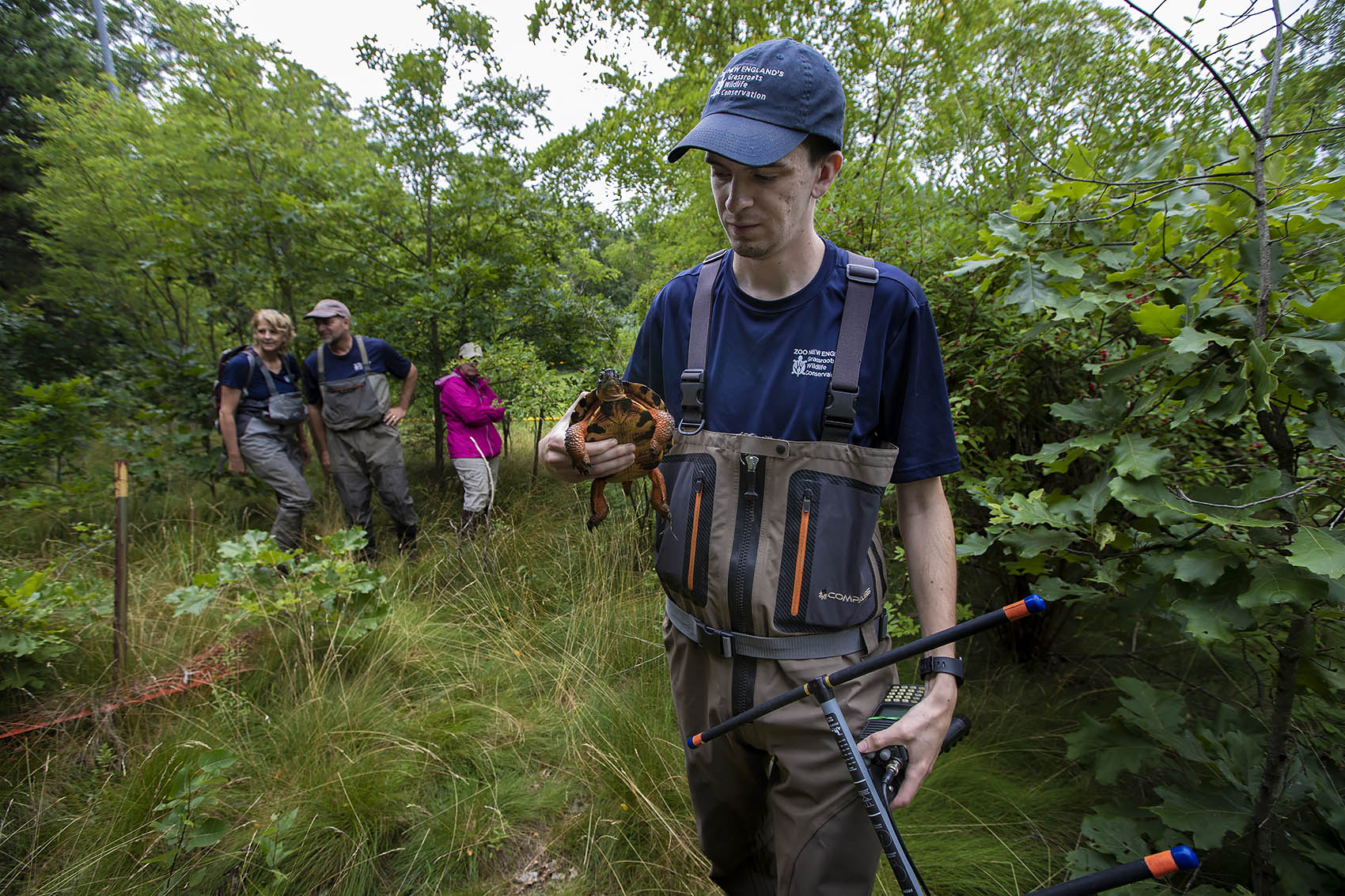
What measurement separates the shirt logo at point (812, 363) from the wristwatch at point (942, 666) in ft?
2.22

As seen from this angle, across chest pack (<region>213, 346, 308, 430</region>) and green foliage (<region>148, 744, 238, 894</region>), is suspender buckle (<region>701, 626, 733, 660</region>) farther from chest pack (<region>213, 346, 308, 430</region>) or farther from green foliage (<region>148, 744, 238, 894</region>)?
chest pack (<region>213, 346, 308, 430</region>)

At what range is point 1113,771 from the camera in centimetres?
210

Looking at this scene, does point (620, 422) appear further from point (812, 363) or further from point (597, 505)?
point (812, 363)

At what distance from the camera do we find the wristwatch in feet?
4.38

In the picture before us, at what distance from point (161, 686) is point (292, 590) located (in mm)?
785

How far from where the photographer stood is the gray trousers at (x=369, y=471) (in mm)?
5480

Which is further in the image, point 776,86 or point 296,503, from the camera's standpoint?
point 296,503

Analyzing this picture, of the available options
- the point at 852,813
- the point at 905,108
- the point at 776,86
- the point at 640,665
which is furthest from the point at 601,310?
the point at 852,813

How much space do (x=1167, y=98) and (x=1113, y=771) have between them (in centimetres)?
347

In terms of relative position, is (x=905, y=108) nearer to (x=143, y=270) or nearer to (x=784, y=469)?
(x=784, y=469)

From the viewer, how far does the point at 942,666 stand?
135cm

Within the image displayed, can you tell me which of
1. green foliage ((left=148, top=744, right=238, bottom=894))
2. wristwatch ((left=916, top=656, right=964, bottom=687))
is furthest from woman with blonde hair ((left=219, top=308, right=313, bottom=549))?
wristwatch ((left=916, top=656, right=964, bottom=687))

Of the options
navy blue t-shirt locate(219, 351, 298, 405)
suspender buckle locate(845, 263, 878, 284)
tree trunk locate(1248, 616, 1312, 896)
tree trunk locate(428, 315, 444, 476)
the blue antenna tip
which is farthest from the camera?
tree trunk locate(428, 315, 444, 476)

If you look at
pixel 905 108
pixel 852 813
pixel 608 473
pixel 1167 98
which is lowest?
pixel 852 813
